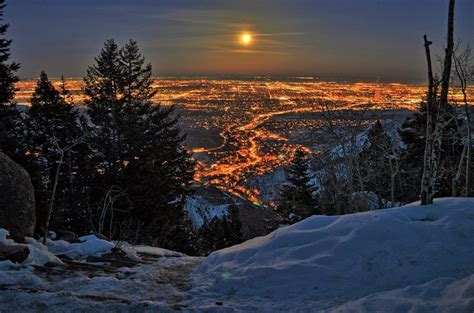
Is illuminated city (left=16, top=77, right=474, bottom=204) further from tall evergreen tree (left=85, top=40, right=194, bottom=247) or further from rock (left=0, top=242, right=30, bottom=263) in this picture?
rock (left=0, top=242, right=30, bottom=263)

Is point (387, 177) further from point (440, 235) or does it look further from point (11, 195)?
point (11, 195)

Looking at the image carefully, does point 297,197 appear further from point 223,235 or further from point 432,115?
point 432,115

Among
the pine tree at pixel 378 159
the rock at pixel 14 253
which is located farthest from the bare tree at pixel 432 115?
the pine tree at pixel 378 159

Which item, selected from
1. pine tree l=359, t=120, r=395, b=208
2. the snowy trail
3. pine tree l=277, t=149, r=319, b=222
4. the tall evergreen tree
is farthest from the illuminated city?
the snowy trail

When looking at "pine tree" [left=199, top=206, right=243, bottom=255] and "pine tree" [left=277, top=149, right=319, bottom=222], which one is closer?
"pine tree" [left=277, top=149, right=319, bottom=222]

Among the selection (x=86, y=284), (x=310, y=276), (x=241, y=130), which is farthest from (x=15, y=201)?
(x=241, y=130)

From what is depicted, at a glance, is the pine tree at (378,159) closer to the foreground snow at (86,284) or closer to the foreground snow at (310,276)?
the foreground snow at (310,276)
